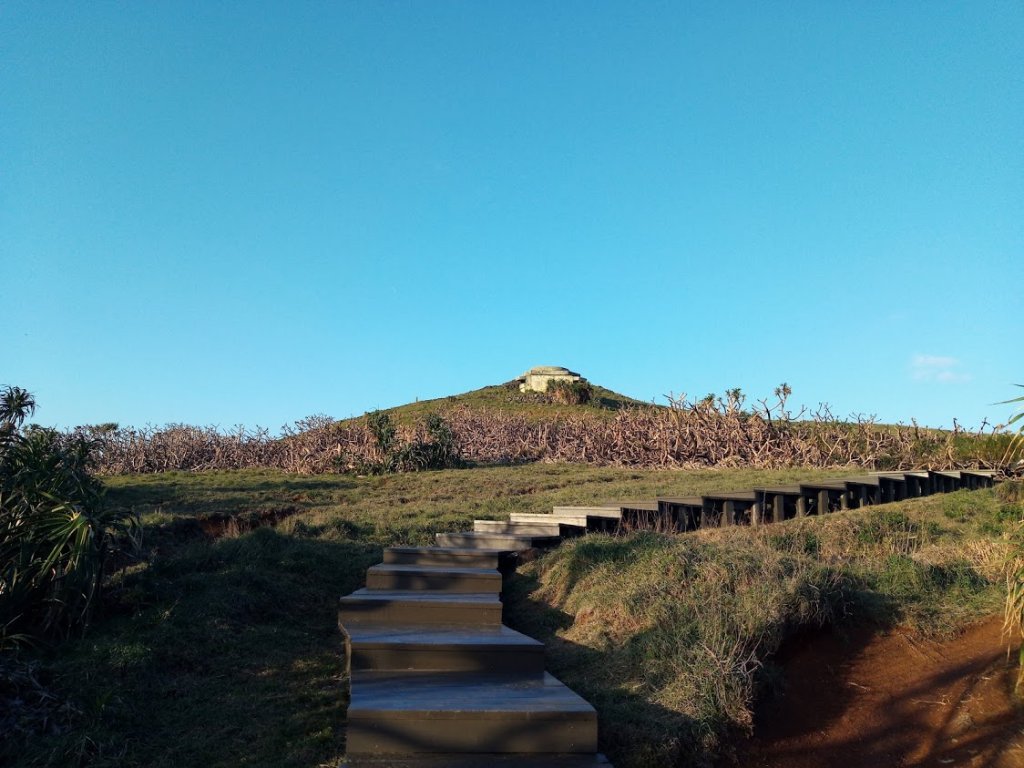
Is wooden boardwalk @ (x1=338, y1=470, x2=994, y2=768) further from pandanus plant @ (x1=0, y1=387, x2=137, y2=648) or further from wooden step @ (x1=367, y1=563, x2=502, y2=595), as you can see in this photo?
pandanus plant @ (x1=0, y1=387, x2=137, y2=648)

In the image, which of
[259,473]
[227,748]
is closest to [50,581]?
[227,748]

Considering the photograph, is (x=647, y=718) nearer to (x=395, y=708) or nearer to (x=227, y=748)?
(x=395, y=708)

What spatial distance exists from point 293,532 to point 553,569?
332cm

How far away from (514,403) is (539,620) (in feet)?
109

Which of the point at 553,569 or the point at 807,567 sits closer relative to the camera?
the point at 807,567

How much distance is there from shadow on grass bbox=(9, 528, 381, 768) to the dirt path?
99.0 inches

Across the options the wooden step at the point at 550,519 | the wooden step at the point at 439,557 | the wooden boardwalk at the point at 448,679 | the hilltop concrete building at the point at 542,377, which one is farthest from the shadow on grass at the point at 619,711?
the hilltop concrete building at the point at 542,377

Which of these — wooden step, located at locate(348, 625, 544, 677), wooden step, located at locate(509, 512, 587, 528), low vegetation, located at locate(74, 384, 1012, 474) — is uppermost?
low vegetation, located at locate(74, 384, 1012, 474)

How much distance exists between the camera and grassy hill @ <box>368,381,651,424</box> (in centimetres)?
3625

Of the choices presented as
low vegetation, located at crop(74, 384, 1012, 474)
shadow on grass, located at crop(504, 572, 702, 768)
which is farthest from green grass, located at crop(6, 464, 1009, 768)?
low vegetation, located at crop(74, 384, 1012, 474)

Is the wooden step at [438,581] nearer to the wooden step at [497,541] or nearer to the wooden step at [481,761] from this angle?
the wooden step at [497,541]

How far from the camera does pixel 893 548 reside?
7742 millimetres

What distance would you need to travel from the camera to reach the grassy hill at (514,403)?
36.2 m

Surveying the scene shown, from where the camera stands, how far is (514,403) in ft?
130
